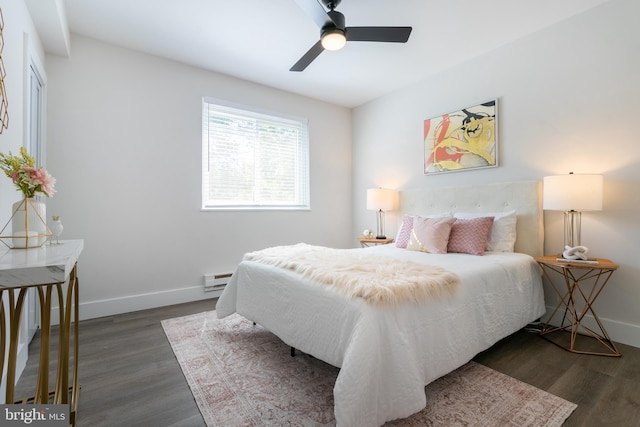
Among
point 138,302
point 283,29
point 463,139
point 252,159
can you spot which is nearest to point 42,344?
point 138,302

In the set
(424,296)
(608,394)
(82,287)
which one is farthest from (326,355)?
(82,287)

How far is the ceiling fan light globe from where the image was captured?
197cm

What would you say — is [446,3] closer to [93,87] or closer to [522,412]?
[522,412]

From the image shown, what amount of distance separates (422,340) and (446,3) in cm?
247

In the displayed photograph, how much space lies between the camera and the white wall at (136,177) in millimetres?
2723

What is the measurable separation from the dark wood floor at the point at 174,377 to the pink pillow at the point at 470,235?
77 cm

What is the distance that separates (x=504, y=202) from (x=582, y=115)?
0.91m

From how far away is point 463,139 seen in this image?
3.24 m

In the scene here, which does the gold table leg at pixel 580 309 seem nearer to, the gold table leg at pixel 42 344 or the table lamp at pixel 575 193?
the table lamp at pixel 575 193

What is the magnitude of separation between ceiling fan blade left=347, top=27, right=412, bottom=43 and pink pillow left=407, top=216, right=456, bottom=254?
157 cm

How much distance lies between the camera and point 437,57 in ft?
10.3

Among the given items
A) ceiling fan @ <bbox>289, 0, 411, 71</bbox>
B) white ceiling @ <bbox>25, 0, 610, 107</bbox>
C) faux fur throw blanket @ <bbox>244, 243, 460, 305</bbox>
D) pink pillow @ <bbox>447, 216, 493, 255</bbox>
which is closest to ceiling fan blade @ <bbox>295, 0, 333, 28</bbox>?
ceiling fan @ <bbox>289, 0, 411, 71</bbox>

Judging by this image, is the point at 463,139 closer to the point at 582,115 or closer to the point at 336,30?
the point at 582,115

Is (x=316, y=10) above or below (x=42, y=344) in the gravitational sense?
above
